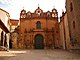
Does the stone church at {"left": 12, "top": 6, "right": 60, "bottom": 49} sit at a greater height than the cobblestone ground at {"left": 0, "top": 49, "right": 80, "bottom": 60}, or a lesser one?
greater

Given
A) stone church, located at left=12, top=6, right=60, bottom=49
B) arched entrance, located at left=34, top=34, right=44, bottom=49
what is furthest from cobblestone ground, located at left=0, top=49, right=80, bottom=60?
arched entrance, located at left=34, top=34, right=44, bottom=49

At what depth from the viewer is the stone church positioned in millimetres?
29203

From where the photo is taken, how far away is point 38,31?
2953cm

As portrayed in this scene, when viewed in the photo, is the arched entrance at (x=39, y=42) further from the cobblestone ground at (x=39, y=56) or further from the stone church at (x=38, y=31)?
the cobblestone ground at (x=39, y=56)

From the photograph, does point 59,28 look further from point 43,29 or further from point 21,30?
point 21,30

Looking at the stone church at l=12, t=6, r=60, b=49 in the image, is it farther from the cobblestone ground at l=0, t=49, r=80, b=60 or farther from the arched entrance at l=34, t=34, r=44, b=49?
the cobblestone ground at l=0, t=49, r=80, b=60

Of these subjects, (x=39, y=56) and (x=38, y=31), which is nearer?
(x=39, y=56)

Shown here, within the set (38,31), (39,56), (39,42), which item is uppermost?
(38,31)

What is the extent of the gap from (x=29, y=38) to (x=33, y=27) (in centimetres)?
228

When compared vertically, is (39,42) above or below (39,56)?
above

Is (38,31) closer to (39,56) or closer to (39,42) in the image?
(39,42)

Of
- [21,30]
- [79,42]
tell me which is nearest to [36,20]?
[21,30]

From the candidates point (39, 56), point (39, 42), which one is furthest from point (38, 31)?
point (39, 56)

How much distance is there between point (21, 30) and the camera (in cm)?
2978
